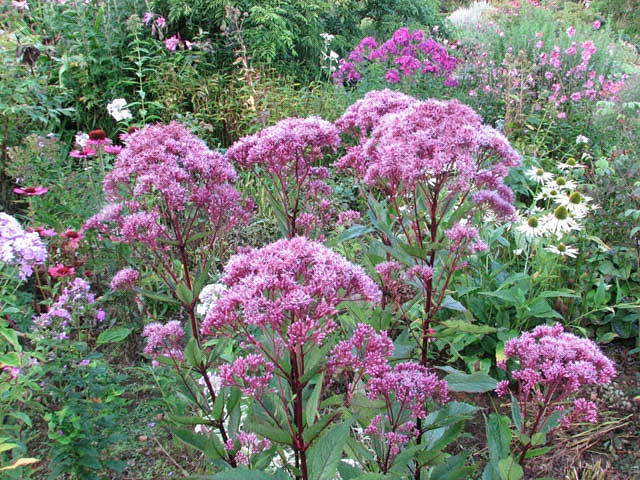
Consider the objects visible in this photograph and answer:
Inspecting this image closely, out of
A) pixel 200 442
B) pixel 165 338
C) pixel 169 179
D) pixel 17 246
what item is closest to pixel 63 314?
pixel 17 246

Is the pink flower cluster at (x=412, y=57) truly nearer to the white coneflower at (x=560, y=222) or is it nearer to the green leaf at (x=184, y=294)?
the white coneflower at (x=560, y=222)

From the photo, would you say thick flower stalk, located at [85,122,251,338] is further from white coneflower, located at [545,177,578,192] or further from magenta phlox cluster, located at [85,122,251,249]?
white coneflower, located at [545,177,578,192]

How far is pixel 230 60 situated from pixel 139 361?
5.17m

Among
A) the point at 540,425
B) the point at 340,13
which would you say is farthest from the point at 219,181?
the point at 340,13

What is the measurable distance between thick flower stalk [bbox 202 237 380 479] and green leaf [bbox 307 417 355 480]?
5cm

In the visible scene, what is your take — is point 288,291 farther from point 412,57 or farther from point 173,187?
point 412,57

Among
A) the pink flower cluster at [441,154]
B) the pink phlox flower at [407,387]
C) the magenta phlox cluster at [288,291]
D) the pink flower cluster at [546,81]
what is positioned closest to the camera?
the magenta phlox cluster at [288,291]

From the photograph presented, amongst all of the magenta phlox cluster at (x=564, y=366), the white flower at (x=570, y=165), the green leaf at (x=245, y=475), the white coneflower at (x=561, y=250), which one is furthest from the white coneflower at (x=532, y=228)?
the green leaf at (x=245, y=475)

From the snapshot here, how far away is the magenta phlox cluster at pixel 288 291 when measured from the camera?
1.33 meters

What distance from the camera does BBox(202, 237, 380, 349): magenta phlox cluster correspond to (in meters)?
1.33

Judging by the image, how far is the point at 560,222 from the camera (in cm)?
340

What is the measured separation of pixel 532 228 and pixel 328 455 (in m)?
2.52

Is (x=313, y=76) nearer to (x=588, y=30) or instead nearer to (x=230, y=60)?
(x=230, y=60)

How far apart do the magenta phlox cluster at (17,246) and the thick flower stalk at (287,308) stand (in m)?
1.20
